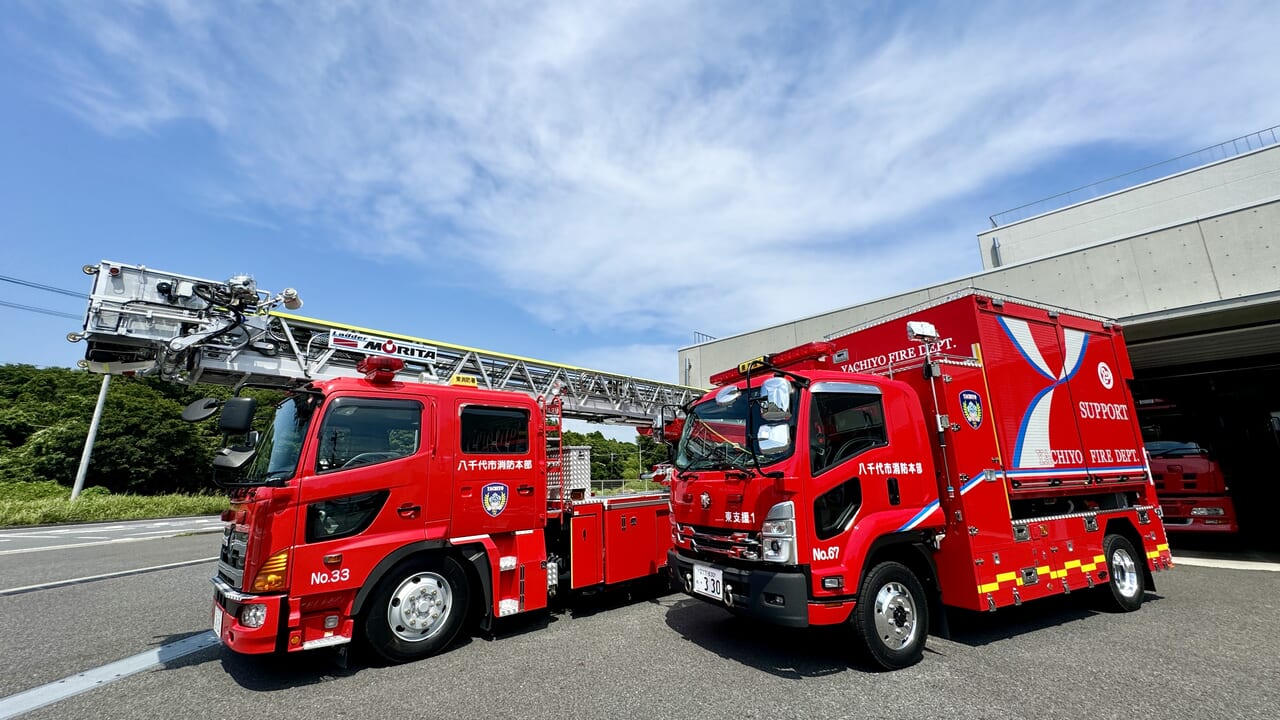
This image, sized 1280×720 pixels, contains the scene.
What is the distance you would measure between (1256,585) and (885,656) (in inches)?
277

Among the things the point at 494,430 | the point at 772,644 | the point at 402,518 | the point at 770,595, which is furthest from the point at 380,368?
the point at 772,644

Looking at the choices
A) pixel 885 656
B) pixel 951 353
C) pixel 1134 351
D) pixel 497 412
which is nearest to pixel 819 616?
pixel 885 656

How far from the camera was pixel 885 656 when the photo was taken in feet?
14.0

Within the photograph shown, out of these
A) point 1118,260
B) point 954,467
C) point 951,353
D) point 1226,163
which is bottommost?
point 954,467

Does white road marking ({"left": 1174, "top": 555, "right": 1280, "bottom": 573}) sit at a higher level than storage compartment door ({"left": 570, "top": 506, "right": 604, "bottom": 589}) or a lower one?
lower

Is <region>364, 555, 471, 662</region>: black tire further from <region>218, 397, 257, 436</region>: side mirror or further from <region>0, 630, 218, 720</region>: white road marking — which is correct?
<region>0, 630, 218, 720</region>: white road marking

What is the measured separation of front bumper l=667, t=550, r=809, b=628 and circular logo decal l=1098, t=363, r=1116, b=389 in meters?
5.38

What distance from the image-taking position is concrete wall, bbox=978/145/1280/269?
1669cm

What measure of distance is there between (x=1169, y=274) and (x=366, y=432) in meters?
15.4

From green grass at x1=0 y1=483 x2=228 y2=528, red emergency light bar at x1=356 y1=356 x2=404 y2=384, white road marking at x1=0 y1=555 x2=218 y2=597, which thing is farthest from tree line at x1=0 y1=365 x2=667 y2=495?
red emergency light bar at x1=356 y1=356 x2=404 y2=384

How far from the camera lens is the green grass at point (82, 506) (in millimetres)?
17364

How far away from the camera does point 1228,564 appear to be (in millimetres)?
8680

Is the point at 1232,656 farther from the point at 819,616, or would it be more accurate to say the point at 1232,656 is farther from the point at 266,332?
the point at 266,332

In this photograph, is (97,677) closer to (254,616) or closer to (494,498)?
(254,616)
